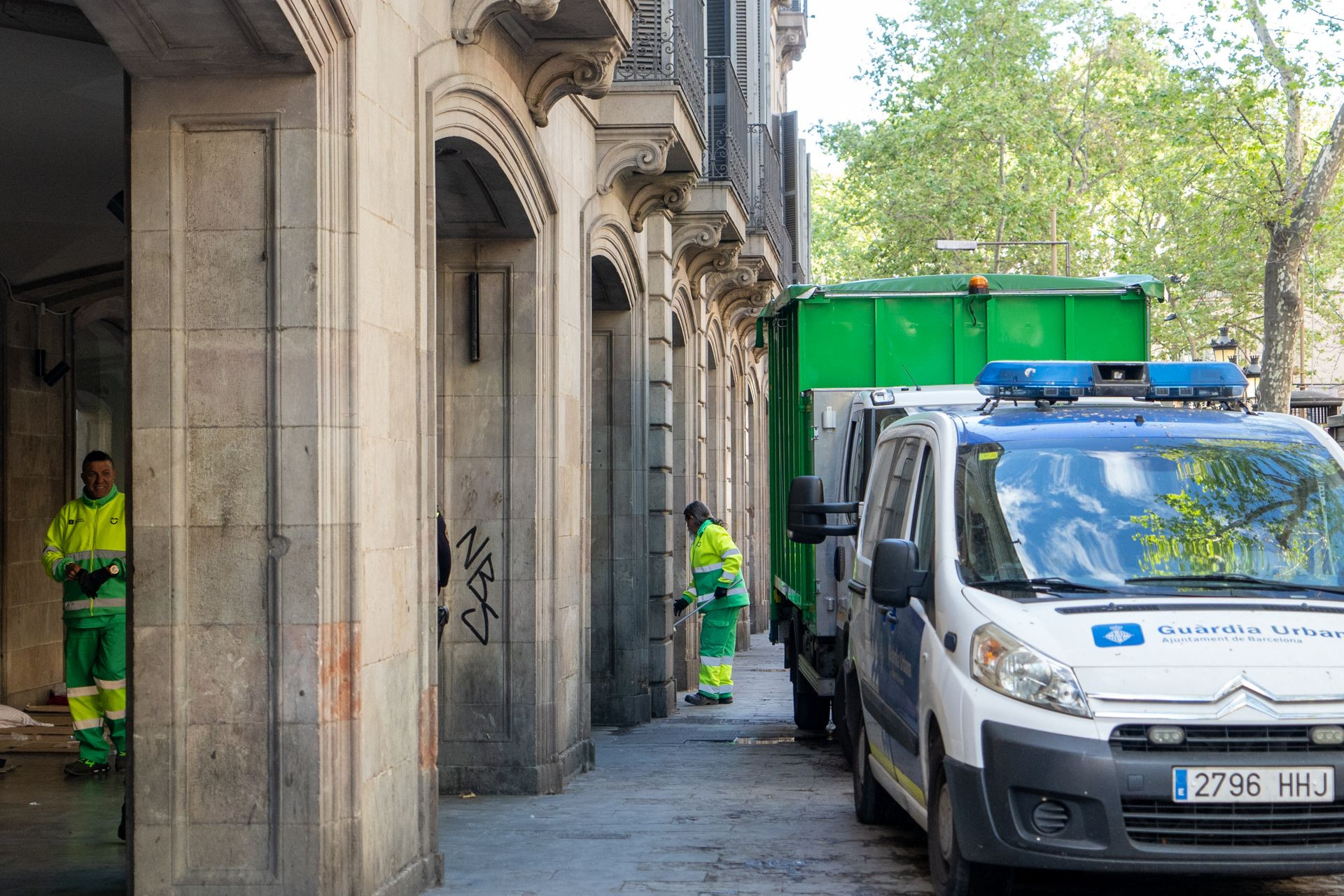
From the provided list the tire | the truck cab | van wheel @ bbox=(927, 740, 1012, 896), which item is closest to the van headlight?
van wheel @ bbox=(927, 740, 1012, 896)

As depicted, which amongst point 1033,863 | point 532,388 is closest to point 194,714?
point 1033,863

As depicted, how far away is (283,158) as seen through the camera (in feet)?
20.1

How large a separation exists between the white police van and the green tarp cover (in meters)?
4.08

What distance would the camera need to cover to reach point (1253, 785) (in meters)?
5.54

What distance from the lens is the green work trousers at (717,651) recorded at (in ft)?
53.6

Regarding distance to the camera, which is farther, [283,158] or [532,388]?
[532,388]

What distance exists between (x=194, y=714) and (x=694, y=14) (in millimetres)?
10454

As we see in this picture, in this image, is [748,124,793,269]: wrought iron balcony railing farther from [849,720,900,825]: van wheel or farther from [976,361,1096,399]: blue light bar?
[976,361,1096,399]: blue light bar

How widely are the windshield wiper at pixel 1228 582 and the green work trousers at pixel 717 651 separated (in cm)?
992

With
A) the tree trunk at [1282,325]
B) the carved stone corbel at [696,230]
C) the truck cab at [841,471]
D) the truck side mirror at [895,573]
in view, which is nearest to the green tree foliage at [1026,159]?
the tree trunk at [1282,325]

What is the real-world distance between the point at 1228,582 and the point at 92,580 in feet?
22.4

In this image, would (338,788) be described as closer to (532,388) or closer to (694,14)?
(532,388)

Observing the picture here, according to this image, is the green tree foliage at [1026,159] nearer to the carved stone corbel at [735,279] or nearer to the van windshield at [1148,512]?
the carved stone corbel at [735,279]

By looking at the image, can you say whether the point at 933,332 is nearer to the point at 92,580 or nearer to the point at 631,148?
the point at 631,148
